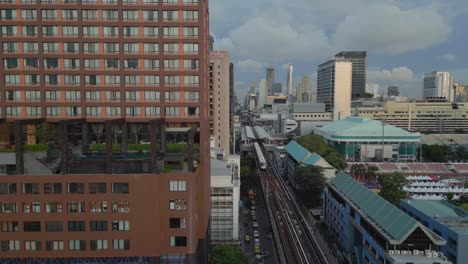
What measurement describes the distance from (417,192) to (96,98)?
2472 inches

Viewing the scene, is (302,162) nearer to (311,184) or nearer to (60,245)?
(311,184)

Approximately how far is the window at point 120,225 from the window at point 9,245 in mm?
8533

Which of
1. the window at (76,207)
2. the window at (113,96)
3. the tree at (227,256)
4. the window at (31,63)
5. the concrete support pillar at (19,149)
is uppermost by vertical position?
the window at (31,63)

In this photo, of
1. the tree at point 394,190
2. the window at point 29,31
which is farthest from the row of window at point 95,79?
the tree at point 394,190

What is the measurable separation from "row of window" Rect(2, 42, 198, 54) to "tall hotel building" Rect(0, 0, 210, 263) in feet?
0.33

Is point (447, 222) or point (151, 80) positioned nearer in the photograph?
point (151, 80)

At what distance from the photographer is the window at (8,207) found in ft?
103

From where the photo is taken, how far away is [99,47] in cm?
3638

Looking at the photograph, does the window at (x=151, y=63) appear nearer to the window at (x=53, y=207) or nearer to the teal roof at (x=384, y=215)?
the window at (x=53, y=207)

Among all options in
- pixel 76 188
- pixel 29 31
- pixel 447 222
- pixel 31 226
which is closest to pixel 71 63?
pixel 29 31

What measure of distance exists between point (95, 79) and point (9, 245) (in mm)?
→ 17093

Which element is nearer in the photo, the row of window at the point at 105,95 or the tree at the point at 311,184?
the row of window at the point at 105,95

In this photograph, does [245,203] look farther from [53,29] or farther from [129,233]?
[53,29]

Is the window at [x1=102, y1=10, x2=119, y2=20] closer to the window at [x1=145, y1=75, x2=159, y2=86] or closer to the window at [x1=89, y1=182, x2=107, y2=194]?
the window at [x1=145, y1=75, x2=159, y2=86]
